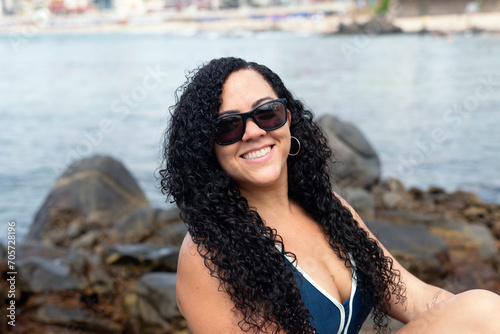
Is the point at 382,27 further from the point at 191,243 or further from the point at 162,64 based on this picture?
the point at 191,243

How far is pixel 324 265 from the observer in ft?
6.33

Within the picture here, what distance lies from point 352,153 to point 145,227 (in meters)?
3.24

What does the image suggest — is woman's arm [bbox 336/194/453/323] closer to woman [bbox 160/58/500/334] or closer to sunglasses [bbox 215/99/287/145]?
woman [bbox 160/58/500/334]

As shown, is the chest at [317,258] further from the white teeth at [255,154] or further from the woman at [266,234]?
the white teeth at [255,154]

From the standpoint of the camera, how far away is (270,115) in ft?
6.16

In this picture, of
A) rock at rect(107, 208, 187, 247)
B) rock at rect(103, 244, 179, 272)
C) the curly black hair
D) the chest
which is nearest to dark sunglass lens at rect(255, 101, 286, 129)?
the curly black hair

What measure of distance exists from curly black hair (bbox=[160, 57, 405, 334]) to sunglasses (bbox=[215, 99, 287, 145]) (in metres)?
0.03

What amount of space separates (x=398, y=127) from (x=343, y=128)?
6014 mm

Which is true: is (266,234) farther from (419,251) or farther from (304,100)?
(419,251)

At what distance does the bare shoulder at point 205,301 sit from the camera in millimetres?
1703

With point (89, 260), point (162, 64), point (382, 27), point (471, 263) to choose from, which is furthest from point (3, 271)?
point (382, 27)

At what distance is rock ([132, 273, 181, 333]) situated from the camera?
4020 mm

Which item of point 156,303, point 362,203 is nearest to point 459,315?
point 156,303

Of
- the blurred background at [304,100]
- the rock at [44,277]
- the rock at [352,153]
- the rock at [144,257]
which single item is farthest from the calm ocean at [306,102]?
the rock at [352,153]
